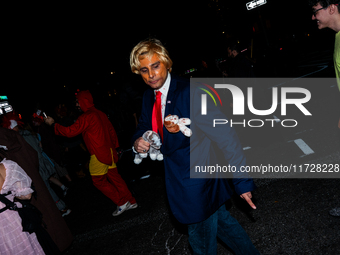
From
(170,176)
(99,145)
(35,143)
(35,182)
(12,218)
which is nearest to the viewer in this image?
(170,176)

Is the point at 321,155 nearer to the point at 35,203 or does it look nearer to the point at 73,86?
the point at 35,203

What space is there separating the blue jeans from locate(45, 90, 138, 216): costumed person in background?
2.54m

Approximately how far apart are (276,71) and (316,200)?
43.5 feet

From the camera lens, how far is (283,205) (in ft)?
11.1

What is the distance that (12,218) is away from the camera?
8.11 ft

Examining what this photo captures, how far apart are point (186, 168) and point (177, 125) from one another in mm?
381

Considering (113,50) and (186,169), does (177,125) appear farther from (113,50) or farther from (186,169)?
(113,50)

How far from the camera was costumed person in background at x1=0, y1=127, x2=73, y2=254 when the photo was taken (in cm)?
284

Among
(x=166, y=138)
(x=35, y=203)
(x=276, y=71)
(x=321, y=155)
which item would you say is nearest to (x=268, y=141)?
(x=321, y=155)

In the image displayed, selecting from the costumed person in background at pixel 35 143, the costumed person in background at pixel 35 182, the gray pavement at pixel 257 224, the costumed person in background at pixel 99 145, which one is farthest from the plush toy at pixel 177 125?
the costumed person in background at pixel 35 143

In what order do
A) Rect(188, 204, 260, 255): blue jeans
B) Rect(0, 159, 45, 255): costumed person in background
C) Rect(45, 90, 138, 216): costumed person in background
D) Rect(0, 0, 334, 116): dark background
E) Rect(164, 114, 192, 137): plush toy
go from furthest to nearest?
Rect(0, 0, 334, 116): dark background → Rect(45, 90, 138, 216): costumed person in background → Rect(0, 159, 45, 255): costumed person in background → Rect(188, 204, 260, 255): blue jeans → Rect(164, 114, 192, 137): plush toy

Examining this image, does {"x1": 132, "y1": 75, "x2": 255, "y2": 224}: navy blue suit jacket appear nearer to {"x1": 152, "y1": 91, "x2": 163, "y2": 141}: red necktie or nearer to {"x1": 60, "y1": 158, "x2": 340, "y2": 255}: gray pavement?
{"x1": 152, "y1": 91, "x2": 163, "y2": 141}: red necktie

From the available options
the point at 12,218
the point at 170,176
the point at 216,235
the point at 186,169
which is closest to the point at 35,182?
the point at 12,218

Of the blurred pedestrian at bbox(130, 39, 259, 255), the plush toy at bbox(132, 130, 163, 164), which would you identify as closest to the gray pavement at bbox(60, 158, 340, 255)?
the blurred pedestrian at bbox(130, 39, 259, 255)
